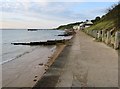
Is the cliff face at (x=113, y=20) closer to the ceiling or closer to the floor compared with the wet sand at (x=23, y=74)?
closer to the ceiling

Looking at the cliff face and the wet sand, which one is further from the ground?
the cliff face

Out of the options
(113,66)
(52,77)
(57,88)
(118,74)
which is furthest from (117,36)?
(57,88)

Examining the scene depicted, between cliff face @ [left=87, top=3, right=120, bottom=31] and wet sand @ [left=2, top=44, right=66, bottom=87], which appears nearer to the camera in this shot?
wet sand @ [left=2, top=44, right=66, bottom=87]

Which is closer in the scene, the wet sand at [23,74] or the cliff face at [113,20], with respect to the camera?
the wet sand at [23,74]

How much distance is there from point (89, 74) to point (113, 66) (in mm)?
2293

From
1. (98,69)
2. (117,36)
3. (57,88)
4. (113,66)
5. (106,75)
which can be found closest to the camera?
(57,88)

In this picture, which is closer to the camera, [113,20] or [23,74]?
[23,74]

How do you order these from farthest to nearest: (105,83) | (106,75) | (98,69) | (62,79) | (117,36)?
1. (117,36)
2. (98,69)
3. (106,75)
4. (62,79)
5. (105,83)

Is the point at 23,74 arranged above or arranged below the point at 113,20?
below

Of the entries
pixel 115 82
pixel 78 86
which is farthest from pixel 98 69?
pixel 78 86

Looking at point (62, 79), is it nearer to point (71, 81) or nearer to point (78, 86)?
point (71, 81)

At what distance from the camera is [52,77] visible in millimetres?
9031

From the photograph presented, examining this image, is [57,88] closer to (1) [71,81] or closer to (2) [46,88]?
(2) [46,88]

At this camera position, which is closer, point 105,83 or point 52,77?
point 105,83
